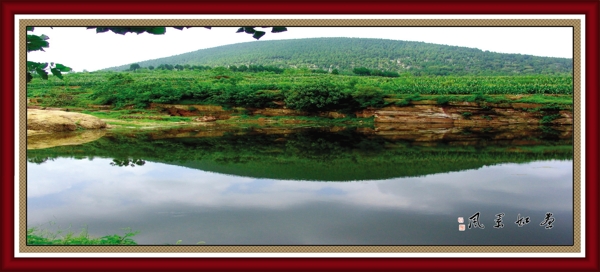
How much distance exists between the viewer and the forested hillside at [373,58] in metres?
35.7

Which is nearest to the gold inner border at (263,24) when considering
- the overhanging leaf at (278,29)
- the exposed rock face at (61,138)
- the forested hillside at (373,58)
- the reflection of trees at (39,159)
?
the overhanging leaf at (278,29)

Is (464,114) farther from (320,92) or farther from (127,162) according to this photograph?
(127,162)

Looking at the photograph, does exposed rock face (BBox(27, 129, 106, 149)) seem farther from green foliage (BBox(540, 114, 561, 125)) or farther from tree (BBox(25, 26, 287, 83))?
green foliage (BBox(540, 114, 561, 125))

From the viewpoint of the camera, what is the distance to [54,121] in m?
15.6

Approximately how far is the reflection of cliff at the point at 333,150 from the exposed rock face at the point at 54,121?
73.6 inches

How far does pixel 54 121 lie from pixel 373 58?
108 ft

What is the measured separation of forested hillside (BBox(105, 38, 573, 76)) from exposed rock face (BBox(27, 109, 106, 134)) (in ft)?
72.9

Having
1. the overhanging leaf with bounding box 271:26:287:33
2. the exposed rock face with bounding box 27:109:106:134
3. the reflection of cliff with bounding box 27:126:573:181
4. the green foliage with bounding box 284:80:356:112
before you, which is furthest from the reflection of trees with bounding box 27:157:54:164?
the green foliage with bounding box 284:80:356:112

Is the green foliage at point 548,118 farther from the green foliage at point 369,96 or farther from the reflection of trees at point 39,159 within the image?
the reflection of trees at point 39,159

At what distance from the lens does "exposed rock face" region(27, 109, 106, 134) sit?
1524cm

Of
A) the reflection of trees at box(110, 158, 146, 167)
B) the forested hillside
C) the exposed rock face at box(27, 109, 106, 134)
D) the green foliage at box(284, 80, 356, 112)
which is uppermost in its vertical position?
the forested hillside

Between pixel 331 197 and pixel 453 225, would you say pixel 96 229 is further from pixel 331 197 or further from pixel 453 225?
pixel 453 225

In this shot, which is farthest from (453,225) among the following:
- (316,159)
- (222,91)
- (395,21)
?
(222,91)

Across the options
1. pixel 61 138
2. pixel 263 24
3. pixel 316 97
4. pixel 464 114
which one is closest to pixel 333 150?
pixel 316 97
